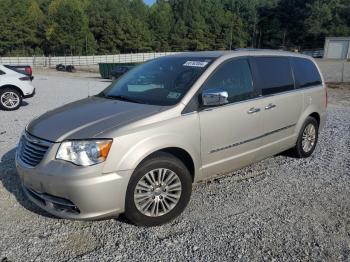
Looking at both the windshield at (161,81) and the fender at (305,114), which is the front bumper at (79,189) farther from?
the fender at (305,114)

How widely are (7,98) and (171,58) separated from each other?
26.1 feet

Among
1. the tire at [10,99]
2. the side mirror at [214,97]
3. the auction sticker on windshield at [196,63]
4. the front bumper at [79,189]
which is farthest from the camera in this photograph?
the tire at [10,99]

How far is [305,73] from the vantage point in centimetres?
579

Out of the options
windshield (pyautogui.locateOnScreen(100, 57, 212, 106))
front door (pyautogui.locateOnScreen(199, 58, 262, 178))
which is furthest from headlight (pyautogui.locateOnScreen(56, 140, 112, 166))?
front door (pyautogui.locateOnScreen(199, 58, 262, 178))

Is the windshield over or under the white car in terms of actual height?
over

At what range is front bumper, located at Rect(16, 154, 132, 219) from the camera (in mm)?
3254

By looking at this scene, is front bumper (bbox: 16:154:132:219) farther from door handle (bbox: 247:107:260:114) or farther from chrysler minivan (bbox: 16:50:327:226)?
door handle (bbox: 247:107:260:114)

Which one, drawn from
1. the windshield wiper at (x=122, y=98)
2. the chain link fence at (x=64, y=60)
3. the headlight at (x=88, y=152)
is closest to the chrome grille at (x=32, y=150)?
the headlight at (x=88, y=152)

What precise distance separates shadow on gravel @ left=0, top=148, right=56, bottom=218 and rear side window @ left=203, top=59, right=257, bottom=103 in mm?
2367

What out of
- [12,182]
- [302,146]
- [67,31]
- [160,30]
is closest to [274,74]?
[302,146]

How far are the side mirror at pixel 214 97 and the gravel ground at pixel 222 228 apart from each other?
1.19 meters

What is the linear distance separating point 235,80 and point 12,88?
28.9 ft

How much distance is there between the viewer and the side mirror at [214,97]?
12.8 feet

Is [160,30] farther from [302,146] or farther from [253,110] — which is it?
[253,110]
